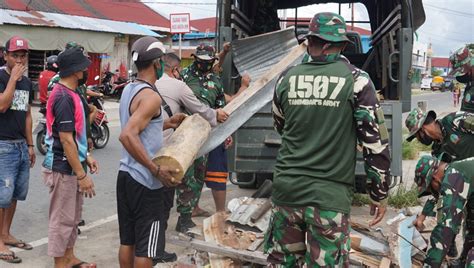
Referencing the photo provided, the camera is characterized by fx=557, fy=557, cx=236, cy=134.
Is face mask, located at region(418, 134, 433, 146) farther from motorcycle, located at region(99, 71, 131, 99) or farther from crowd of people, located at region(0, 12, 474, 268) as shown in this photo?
motorcycle, located at region(99, 71, 131, 99)

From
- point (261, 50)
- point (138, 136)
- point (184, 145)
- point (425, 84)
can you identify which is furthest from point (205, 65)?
point (425, 84)

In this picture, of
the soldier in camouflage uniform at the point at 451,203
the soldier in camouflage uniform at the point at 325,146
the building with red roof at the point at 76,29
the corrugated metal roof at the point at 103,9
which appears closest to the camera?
the soldier in camouflage uniform at the point at 325,146

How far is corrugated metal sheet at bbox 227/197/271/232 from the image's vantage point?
16.5 ft

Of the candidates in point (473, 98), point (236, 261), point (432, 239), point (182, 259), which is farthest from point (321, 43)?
point (182, 259)

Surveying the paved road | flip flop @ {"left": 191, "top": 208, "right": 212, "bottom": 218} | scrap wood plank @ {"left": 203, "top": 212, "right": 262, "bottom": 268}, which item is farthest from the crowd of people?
flip flop @ {"left": 191, "top": 208, "right": 212, "bottom": 218}

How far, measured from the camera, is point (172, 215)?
625 cm

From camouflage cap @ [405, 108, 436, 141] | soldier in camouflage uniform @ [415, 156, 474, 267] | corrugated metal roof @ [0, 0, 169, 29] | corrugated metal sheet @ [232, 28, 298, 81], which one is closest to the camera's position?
soldier in camouflage uniform @ [415, 156, 474, 267]

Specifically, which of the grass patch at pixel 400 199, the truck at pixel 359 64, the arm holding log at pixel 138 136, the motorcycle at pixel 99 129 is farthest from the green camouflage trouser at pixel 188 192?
the motorcycle at pixel 99 129

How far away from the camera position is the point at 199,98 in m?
5.61

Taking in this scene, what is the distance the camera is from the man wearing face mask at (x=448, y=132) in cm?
372

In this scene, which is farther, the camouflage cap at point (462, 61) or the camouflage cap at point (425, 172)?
the camouflage cap at point (462, 61)

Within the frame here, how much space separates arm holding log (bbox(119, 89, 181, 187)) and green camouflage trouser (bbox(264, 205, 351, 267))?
68 cm

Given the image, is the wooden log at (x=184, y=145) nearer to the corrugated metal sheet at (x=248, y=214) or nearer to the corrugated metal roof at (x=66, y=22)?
the corrugated metal sheet at (x=248, y=214)

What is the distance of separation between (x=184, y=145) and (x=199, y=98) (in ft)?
7.20
